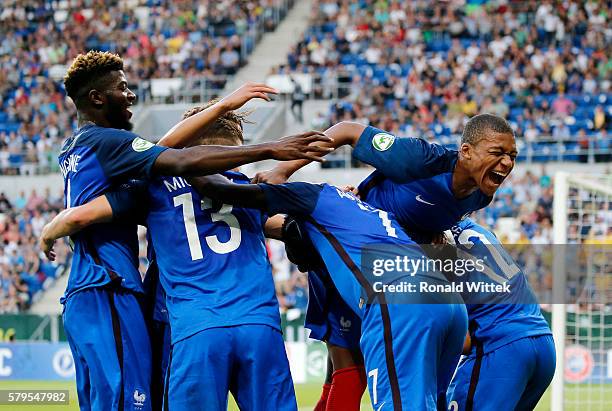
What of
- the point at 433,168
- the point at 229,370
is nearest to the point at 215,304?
the point at 229,370

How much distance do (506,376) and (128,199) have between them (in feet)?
7.42

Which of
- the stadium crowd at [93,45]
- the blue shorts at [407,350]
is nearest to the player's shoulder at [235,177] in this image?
the blue shorts at [407,350]

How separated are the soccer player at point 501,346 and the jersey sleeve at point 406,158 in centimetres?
62

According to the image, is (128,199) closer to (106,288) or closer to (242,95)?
(106,288)

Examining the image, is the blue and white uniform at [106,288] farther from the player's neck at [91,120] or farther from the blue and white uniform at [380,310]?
the blue and white uniform at [380,310]

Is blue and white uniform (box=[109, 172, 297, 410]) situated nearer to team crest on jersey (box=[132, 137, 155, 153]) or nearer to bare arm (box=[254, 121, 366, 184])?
team crest on jersey (box=[132, 137, 155, 153])

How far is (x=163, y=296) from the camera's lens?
559cm

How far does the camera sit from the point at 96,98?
5.66 metres

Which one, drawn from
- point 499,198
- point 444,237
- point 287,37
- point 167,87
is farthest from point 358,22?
point 444,237

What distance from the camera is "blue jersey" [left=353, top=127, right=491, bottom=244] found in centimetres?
567

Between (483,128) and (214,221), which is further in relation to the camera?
(483,128)

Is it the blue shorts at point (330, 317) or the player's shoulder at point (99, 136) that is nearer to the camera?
the player's shoulder at point (99, 136)

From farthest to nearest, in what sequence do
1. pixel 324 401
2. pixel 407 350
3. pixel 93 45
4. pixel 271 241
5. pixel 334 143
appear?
pixel 93 45
pixel 271 241
pixel 324 401
pixel 334 143
pixel 407 350

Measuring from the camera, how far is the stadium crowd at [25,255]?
2036 centimetres
